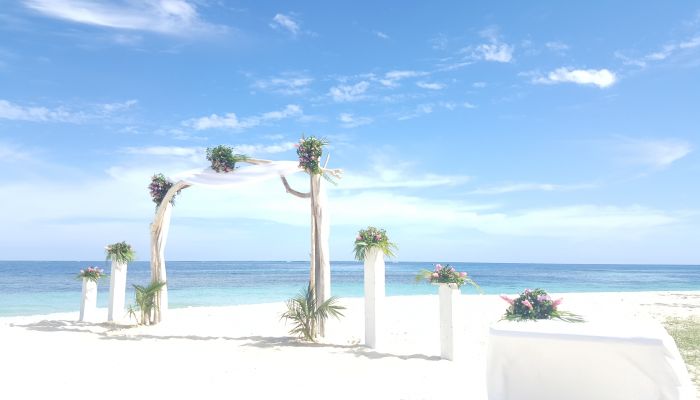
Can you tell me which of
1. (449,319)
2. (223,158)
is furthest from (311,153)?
(449,319)

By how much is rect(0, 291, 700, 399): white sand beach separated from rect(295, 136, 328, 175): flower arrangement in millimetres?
2906

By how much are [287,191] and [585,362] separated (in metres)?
6.52

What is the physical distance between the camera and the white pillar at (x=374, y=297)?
25.8 ft

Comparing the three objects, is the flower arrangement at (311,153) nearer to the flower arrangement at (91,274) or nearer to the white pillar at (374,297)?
the white pillar at (374,297)

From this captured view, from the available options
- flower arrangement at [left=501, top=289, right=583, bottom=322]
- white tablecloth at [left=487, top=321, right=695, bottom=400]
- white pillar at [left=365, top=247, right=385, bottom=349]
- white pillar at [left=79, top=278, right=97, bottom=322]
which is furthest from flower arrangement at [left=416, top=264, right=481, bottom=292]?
white pillar at [left=79, top=278, right=97, bottom=322]

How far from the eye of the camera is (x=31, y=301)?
20812 millimetres

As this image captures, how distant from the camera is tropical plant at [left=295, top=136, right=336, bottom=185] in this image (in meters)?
8.91

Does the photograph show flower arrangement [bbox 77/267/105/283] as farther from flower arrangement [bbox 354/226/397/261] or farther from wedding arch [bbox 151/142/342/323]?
flower arrangement [bbox 354/226/397/261]

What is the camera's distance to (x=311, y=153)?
8.90 metres

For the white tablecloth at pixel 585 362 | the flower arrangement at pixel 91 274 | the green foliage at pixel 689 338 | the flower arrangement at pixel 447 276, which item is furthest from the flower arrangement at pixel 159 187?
the green foliage at pixel 689 338

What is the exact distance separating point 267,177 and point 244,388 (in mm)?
4699

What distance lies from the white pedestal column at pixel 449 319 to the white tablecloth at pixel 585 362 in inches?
104

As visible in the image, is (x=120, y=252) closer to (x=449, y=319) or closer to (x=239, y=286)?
(x=449, y=319)

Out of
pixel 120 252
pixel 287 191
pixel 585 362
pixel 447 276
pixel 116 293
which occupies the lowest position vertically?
pixel 585 362
